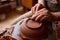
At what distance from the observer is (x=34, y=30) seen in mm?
924

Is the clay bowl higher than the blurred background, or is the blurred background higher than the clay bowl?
the clay bowl

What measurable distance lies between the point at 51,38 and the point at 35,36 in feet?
0.33

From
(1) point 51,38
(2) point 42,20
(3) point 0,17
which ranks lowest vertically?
(3) point 0,17

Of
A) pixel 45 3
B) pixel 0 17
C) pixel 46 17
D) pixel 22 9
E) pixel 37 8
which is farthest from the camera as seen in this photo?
pixel 22 9

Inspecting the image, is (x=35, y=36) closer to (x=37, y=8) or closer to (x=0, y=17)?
(x=37, y=8)

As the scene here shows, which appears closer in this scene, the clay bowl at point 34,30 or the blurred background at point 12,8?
the clay bowl at point 34,30

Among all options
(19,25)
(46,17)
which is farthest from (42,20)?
(19,25)

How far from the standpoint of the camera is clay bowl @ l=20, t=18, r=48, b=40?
0.92 m

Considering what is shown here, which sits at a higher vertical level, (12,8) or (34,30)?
(34,30)

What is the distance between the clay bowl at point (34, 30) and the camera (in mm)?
916

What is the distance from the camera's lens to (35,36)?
3.01 ft

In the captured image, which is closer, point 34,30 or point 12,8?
point 34,30

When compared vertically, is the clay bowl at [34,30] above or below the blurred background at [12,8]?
above

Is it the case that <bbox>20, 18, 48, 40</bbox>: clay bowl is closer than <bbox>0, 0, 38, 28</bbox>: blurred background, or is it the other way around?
<bbox>20, 18, 48, 40</bbox>: clay bowl
